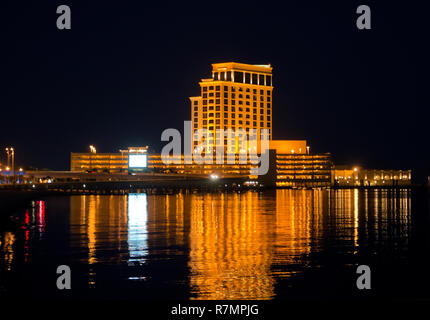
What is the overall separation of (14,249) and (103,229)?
14433 mm

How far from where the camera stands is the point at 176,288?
25844 mm

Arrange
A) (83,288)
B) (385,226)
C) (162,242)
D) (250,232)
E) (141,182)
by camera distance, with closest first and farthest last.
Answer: (83,288)
(162,242)
(250,232)
(385,226)
(141,182)

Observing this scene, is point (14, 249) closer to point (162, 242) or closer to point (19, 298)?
point (162, 242)

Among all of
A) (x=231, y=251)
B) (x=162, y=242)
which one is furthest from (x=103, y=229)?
(x=231, y=251)

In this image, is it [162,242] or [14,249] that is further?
[162,242]

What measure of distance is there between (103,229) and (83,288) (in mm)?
27458

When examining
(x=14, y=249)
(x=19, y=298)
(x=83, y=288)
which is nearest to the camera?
(x=19, y=298)

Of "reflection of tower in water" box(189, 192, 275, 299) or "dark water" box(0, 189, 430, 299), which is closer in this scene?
"reflection of tower in water" box(189, 192, 275, 299)

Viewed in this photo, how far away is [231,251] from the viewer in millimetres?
37969

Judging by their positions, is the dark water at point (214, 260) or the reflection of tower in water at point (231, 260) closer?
the reflection of tower in water at point (231, 260)
